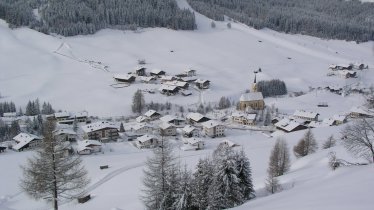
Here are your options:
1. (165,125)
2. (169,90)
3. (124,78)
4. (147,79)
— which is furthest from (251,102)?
(124,78)

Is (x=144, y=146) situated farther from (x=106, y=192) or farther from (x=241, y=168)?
(x=241, y=168)

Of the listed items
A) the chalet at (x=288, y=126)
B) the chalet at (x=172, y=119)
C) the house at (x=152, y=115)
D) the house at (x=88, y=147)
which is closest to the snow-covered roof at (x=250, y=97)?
the chalet at (x=288, y=126)

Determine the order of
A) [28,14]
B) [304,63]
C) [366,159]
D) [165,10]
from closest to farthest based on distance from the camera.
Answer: [366,159], [304,63], [28,14], [165,10]

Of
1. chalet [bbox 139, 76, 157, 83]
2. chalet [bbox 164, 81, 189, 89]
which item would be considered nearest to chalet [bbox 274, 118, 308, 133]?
chalet [bbox 164, 81, 189, 89]

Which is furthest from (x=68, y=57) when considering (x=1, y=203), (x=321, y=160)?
(x=321, y=160)

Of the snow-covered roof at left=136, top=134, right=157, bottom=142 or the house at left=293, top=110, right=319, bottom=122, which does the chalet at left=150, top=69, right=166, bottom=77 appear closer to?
the house at left=293, top=110, right=319, bottom=122

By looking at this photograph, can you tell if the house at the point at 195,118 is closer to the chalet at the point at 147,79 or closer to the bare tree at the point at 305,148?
the bare tree at the point at 305,148
